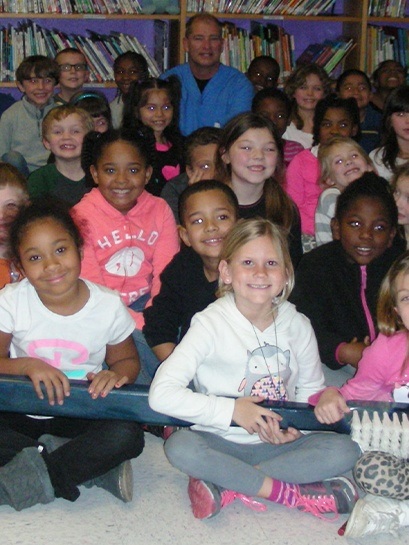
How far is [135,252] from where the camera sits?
2359 mm

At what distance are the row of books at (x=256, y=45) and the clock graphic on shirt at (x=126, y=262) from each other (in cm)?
267

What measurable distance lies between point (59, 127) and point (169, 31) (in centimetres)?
196

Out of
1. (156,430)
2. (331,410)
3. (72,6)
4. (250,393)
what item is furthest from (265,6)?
(331,410)

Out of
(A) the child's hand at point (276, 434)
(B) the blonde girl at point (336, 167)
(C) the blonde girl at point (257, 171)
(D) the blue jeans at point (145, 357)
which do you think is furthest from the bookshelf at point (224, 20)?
(A) the child's hand at point (276, 434)

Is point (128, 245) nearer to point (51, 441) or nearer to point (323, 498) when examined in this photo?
point (51, 441)

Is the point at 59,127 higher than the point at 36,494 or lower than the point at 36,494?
higher

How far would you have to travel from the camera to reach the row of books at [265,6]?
447 cm

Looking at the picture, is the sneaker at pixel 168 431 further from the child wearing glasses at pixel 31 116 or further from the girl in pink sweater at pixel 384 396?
the child wearing glasses at pixel 31 116

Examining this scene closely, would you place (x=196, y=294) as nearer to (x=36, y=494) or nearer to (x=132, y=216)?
(x=132, y=216)

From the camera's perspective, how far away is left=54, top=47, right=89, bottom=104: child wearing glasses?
4.04 metres

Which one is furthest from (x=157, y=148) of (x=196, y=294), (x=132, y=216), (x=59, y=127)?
(x=196, y=294)

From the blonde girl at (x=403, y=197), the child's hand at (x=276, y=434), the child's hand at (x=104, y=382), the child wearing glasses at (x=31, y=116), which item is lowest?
the child's hand at (x=276, y=434)

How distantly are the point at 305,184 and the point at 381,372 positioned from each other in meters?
1.51

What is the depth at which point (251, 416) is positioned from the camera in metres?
1.57
